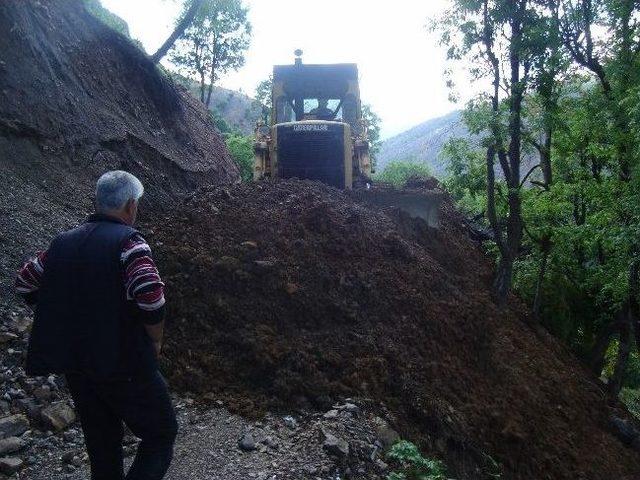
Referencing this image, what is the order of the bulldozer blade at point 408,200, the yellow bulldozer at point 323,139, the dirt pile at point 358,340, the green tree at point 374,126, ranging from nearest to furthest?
the dirt pile at point 358,340, the bulldozer blade at point 408,200, the yellow bulldozer at point 323,139, the green tree at point 374,126

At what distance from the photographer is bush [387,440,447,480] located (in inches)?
154

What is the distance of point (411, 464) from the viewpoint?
4.10 meters

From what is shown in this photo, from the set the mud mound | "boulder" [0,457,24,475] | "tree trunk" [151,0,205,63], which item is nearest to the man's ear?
"boulder" [0,457,24,475]

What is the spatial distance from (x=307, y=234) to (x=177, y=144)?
6.10m

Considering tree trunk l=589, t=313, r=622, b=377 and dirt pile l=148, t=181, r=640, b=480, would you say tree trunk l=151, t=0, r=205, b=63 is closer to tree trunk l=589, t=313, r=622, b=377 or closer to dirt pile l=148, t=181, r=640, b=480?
dirt pile l=148, t=181, r=640, b=480

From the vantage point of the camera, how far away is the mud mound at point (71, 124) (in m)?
6.88

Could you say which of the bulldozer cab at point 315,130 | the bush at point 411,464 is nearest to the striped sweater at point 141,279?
the bush at point 411,464

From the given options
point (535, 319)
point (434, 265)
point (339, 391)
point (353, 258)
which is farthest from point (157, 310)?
point (535, 319)

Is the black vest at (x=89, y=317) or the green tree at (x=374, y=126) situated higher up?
the green tree at (x=374, y=126)

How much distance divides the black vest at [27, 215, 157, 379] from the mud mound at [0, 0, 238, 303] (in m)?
3.06

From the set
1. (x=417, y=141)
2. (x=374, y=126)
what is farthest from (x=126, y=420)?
(x=417, y=141)

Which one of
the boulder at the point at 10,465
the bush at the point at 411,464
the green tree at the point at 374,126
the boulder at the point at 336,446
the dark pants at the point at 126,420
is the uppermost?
the green tree at the point at 374,126

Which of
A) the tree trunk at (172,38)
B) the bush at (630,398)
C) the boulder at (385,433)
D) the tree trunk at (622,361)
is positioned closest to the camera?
the boulder at (385,433)

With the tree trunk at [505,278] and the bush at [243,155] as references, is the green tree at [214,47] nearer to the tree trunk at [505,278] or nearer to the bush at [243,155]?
the bush at [243,155]
